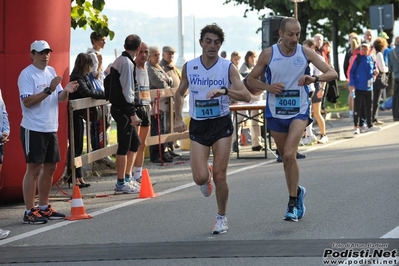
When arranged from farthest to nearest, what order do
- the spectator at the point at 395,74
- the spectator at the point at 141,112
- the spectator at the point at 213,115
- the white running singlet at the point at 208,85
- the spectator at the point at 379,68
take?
the spectator at the point at 395,74 < the spectator at the point at 379,68 < the spectator at the point at 141,112 < the white running singlet at the point at 208,85 < the spectator at the point at 213,115

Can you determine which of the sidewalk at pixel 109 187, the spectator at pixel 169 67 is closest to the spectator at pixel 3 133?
the sidewalk at pixel 109 187

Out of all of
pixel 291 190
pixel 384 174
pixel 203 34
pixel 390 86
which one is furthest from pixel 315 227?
pixel 390 86

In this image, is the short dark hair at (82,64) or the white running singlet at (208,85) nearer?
the white running singlet at (208,85)

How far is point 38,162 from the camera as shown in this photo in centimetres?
1070

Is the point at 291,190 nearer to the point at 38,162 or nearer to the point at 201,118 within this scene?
the point at 201,118

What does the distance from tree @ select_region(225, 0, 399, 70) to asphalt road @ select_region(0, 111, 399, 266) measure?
21975mm

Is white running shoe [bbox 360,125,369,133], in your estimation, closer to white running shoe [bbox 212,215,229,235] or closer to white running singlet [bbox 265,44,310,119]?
white running singlet [bbox 265,44,310,119]

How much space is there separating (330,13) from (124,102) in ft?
93.8

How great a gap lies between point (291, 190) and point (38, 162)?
2.69m

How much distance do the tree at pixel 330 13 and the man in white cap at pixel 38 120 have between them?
2515cm

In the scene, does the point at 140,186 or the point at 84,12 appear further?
the point at 84,12

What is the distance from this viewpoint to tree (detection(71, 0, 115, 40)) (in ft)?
47.6

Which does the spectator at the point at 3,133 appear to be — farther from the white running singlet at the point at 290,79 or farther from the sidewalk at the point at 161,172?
the sidewalk at the point at 161,172

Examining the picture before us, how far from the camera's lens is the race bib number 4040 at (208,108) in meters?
9.66
